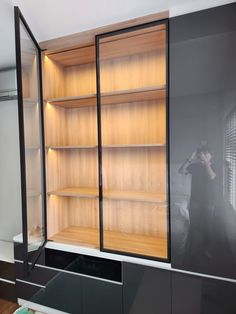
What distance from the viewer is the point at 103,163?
192cm

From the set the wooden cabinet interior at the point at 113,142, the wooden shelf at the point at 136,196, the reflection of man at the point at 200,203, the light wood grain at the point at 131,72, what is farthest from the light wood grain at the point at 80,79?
the reflection of man at the point at 200,203

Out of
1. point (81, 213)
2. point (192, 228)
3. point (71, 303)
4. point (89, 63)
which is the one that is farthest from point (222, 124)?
point (71, 303)

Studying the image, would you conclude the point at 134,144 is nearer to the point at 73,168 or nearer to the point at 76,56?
the point at 73,168

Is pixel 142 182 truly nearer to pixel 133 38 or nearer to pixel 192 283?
pixel 192 283

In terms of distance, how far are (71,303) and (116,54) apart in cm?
235

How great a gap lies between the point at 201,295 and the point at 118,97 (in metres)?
1.70

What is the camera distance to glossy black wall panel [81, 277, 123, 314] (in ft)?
5.71

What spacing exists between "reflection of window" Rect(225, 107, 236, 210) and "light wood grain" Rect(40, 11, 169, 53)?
3.00ft

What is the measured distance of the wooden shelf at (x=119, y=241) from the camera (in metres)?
1.78

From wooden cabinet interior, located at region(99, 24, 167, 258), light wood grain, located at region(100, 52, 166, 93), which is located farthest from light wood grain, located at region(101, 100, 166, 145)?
light wood grain, located at region(100, 52, 166, 93)

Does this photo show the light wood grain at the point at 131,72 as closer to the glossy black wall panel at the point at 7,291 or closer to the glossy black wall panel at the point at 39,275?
the glossy black wall panel at the point at 39,275

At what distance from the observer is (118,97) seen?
6.30ft

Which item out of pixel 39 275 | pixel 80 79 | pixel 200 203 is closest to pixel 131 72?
pixel 80 79

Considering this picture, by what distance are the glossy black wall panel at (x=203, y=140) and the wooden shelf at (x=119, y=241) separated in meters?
0.28
